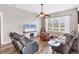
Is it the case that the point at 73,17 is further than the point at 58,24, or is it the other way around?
the point at 58,24

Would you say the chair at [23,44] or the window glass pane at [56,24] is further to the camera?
the window glass pane at [56,24]

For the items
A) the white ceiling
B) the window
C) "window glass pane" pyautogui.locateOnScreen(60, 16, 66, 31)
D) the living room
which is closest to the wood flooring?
the living room

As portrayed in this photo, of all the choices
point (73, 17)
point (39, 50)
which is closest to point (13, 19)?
point (39, 50)

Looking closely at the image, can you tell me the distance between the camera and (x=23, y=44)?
1873 mm

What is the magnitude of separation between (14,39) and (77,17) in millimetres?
1160

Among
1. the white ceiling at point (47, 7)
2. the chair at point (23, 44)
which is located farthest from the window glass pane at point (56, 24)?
the chair at point (23, 44)

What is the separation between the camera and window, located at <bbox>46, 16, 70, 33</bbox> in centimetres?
187

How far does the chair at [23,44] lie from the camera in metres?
1.83

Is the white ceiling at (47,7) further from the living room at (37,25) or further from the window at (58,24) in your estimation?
the window at (58,24)

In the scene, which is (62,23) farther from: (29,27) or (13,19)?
(13,19)

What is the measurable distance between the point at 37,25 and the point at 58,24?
39 cm
